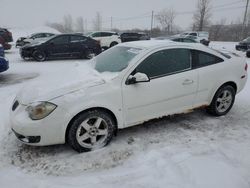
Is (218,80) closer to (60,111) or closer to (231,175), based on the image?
(231,175)

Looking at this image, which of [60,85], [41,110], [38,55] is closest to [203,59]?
[60,85]

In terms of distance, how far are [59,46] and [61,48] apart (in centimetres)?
14

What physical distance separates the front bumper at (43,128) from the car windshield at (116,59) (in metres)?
1.16

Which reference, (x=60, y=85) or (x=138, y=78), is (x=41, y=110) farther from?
(x=138, y=78)

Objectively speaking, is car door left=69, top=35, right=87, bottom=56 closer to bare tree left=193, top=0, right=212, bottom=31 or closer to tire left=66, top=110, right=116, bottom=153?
tire left=66, top=110, right=116, bottom=153

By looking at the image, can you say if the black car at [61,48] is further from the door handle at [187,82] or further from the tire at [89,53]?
the door handle at [187,82]

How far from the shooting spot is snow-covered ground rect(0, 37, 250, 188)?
113 inches

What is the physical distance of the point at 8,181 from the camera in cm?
285

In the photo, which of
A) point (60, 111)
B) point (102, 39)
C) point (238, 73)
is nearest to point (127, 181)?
point (60, 111)

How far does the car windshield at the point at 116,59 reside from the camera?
12.7 feet

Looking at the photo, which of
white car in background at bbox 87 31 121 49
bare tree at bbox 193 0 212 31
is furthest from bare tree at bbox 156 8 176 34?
white car in background at bbox 87 31 121 49

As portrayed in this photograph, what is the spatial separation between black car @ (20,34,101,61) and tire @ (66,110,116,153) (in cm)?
947

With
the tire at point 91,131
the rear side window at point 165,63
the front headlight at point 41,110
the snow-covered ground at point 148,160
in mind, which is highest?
the rear side window at point 165,63

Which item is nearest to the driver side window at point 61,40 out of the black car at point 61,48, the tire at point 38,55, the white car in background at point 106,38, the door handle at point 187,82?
the black car at point 61,48
